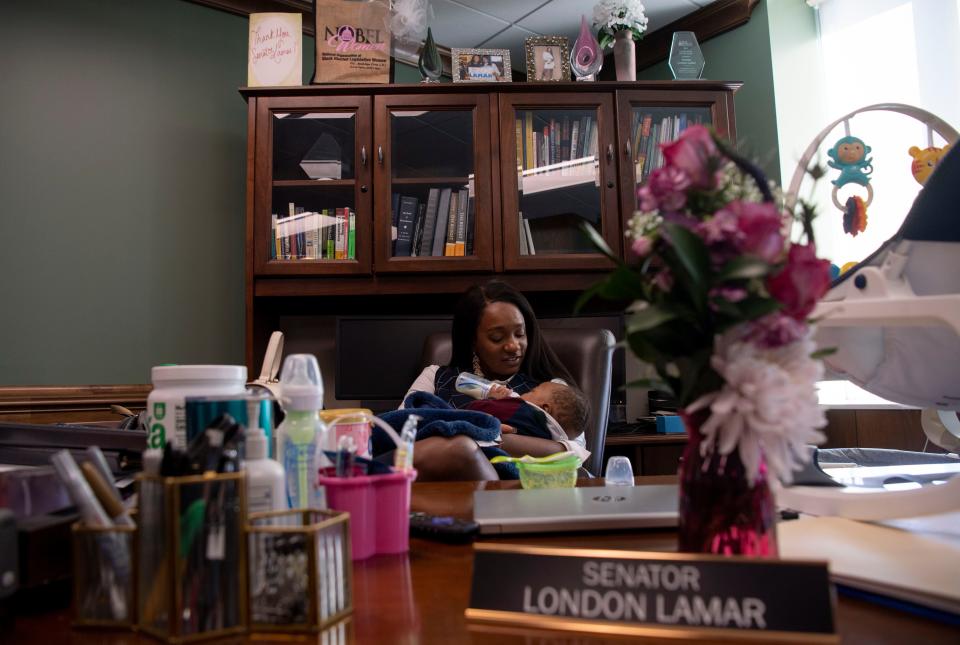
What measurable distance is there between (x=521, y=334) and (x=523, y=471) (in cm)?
100

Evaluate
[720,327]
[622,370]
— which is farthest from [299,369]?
[622,370]

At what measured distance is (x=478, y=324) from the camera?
1.88m

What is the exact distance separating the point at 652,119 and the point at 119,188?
1933mm

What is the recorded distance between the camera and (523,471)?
86 centimetres

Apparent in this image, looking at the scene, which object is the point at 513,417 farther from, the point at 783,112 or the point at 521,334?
the point at 783,112

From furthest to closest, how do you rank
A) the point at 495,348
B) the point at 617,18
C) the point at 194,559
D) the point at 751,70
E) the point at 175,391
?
the point at 751,70, the point at 617,18, the point at 495,348, the point at 175,391, the point at 194,559

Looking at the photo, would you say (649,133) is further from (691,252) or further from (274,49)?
(691,252)

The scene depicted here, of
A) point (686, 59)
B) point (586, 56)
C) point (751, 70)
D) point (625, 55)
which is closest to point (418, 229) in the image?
point (586, 56)

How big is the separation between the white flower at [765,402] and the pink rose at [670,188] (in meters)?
0.09

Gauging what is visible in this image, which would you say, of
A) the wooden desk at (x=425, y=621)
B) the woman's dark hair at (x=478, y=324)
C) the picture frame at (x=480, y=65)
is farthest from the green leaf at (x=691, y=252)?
the picture frame at (x=480, y=65)

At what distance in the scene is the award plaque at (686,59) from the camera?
2.31m

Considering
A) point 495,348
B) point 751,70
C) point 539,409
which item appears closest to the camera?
point 539,409

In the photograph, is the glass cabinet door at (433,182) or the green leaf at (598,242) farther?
the glass cabinet door at (433,182)

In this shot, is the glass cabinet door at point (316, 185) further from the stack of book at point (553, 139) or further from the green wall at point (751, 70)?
the green wall at point (751, 70)
